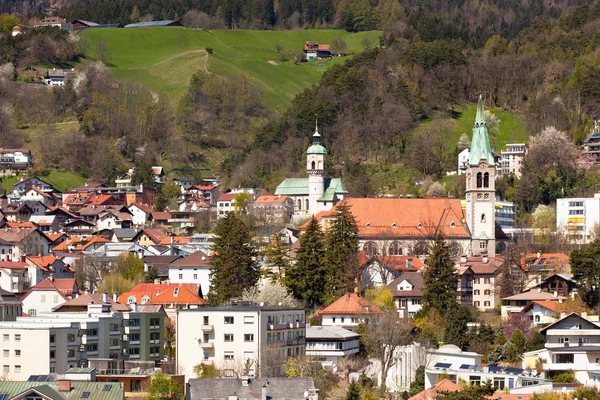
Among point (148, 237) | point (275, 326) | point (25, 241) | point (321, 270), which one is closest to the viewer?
point (275, 326)

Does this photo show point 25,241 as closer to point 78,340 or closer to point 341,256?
point 341,256

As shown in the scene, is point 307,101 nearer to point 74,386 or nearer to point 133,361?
point 133,361

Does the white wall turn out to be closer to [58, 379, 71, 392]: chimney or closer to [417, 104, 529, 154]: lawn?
[417, 104, 529, 154]: lawn

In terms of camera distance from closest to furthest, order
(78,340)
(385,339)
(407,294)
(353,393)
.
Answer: (353,393), (78,340), (385,339), (407,294)

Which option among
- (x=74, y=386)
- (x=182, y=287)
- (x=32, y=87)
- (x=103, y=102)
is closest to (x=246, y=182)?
(x=103, y=102)

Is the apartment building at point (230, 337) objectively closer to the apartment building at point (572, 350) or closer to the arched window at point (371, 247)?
the apartment building at point (572, 350)

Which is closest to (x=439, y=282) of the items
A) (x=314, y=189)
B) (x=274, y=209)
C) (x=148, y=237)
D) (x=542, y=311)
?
(x=542, y=311)

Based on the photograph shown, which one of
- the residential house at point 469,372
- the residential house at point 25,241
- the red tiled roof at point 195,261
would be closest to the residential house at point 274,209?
the residential house at point 25,241
